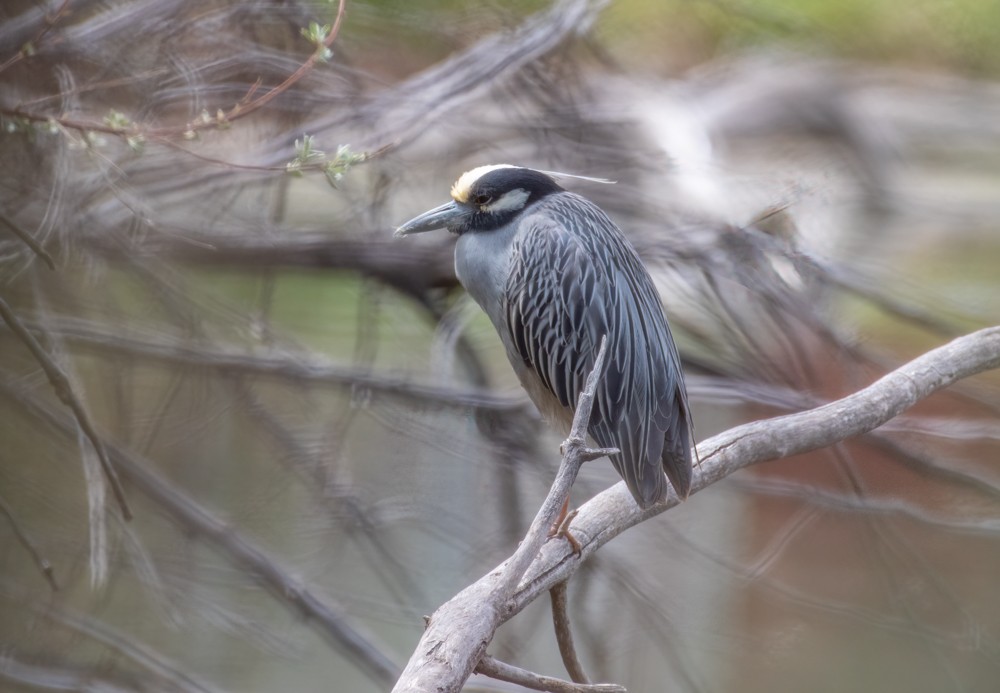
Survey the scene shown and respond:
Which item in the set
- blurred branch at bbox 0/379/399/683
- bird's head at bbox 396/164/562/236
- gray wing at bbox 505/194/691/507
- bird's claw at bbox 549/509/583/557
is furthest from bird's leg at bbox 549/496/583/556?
blurred branch at bbox 0/379/399/683

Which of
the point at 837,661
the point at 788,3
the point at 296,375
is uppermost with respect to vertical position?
the point at 788,3

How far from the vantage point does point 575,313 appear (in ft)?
4.04

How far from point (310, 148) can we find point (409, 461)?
1.93 feet

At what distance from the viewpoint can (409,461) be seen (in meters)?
1.65

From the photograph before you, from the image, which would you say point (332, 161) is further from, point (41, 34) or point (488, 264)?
point (41, 34)

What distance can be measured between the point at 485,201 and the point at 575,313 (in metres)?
0.21

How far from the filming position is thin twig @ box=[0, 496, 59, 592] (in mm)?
1581

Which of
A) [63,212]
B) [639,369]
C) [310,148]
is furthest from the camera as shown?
[63,212]

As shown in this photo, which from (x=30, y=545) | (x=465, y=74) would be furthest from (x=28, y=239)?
(x=465, y=74)

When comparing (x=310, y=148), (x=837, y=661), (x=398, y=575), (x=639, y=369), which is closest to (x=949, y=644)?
(x=837, y=661)

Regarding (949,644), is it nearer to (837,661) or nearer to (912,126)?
(837,661)

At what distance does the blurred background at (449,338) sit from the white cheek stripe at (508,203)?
0.36 m

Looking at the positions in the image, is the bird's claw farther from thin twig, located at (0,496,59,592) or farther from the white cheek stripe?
thin twig, located at (0,496,59,592)

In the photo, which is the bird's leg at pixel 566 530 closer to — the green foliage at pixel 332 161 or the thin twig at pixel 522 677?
the thin twig at pixel 522 677
